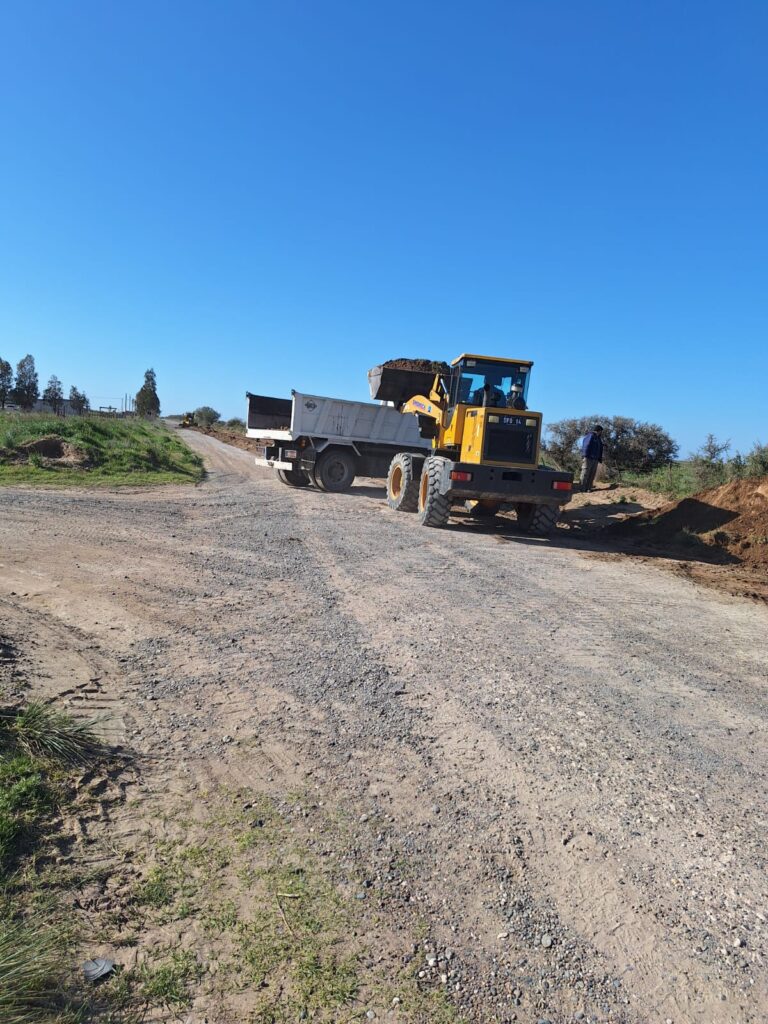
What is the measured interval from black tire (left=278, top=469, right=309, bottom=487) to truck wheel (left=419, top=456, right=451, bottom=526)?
6.96m

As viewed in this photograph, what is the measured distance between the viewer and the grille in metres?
12.6

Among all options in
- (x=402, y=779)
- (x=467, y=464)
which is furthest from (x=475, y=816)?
(x=467, y=464)

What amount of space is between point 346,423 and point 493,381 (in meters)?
5.51

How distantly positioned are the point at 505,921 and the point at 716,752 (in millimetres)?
2016

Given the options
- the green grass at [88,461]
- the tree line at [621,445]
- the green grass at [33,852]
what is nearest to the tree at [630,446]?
the tree line at [621,445]

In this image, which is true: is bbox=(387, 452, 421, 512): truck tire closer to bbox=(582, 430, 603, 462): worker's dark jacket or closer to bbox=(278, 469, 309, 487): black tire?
bbox=(582, 430, 603, 462): worker's dark jacket

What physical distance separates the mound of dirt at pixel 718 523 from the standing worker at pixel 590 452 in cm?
252

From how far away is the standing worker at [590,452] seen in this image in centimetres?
1602

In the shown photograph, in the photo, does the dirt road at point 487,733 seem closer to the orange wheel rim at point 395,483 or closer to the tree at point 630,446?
the orange wheel rim at point 395,483

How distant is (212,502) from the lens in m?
14.7

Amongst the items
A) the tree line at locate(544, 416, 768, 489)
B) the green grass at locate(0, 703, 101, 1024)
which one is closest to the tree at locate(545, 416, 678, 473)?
the tree line at locate(544, 416, 768, 489)

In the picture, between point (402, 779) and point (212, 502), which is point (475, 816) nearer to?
point (402, 779)

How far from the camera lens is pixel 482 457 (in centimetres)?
1252

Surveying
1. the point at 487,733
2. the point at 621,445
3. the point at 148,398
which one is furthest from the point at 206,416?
the point at 487,733
